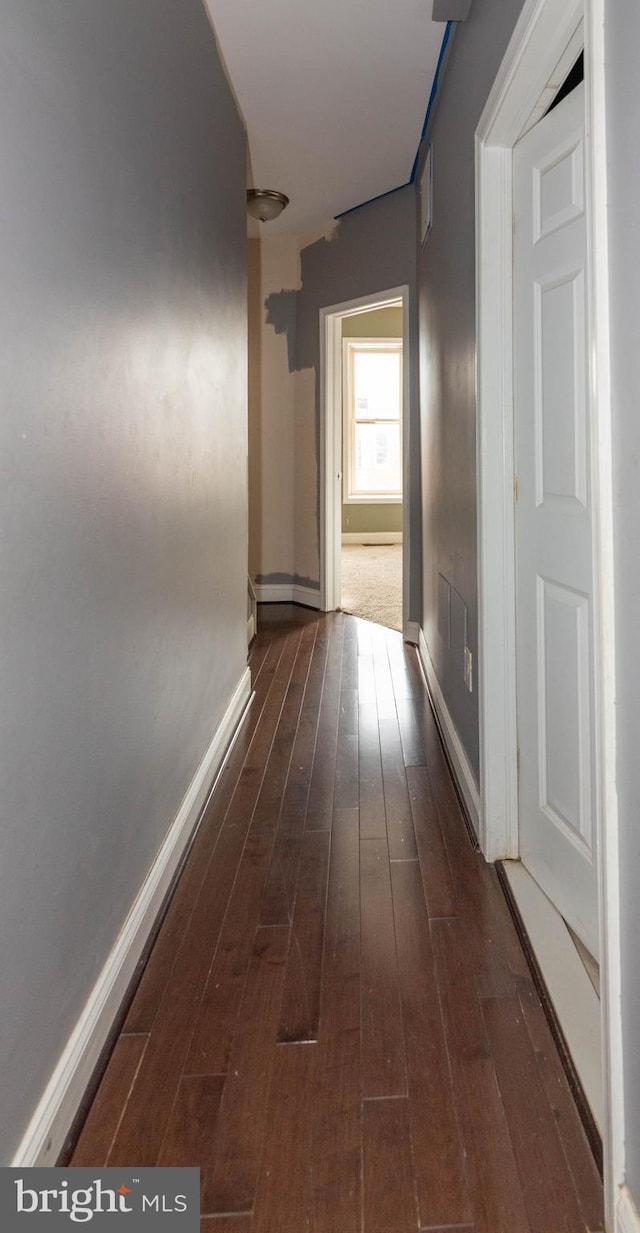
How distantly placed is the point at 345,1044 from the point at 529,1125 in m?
0.36

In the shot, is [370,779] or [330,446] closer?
[370,779]

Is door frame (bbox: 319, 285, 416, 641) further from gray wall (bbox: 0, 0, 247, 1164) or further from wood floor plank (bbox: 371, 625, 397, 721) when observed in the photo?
gray wall (bbox: 0, 0, 247, 1164)

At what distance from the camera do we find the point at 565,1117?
134 centimetres

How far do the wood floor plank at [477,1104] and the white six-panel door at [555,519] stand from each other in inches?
11.7

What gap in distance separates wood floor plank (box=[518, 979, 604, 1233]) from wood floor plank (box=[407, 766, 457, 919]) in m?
0.38

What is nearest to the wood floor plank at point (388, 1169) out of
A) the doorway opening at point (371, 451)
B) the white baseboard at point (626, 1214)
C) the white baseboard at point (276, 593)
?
the white baseboard at point (626, 1214)

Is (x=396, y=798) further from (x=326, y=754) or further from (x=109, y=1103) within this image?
(x=109, y=1103)

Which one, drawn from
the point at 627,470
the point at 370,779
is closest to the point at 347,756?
the point at 370,779

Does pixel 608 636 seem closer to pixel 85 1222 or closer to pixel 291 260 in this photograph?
pixel 85 1222

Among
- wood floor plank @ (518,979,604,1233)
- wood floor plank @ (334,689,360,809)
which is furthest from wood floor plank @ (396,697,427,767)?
wood floor plank @ (518,979,604,1233)

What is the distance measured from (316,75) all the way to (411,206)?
1.48 meters

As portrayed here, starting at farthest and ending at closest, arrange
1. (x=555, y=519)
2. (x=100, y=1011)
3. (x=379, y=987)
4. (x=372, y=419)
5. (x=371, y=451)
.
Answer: (x=371, y=451) → (x=372, y=419) → (x=555, y=519) → (x=379, y=987) → (x=100, y=1011)

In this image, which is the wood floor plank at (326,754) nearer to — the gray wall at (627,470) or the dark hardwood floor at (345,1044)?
the dark hardwood floor at (345,1044)

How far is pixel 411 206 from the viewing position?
4.82 metres
